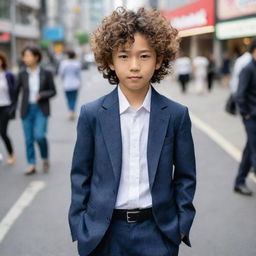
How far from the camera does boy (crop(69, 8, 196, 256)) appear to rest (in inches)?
90.3

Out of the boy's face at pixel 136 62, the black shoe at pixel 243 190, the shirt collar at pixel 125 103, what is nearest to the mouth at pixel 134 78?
the boy's face at pixel 136 62

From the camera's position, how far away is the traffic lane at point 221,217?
4.25 metres

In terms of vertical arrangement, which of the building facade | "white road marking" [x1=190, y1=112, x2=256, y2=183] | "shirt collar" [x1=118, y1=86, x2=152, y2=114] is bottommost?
"white road marking" [x1=190, y1=112, x2=256, y2=183]

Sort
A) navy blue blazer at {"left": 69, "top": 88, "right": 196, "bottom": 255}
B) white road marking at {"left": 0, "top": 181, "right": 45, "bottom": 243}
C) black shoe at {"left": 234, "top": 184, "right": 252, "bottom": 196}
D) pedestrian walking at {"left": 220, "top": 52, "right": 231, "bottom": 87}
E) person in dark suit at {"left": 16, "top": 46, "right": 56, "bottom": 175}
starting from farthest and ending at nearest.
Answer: pedestrian walking at {"left": 220, "top": 52, "right": 231, "bottom": 87}, person in dark suit at {"left": 16, "top": 46, "right": 56, "bottom": 175}, black shoe at {"left": 234, "top": 184, "right": 252, "bottom": 196}, white road marking at {"left": 0, "top": 181, "right": 45, "bottom": 243}, navy blue blazer at {"left": 69, "top": 88, "right": 196, "bottom": 255}

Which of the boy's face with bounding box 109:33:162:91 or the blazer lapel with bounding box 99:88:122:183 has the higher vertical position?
the boy's face with bounding box 109:33:162:91

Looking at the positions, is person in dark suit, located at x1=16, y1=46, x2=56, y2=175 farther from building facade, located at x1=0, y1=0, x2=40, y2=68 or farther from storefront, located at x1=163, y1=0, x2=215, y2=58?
building facade, located at x1=0, y1=0, x2=40, y2=68

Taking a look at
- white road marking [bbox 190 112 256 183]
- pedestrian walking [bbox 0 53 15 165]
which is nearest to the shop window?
white road marking [bbox 190 112 256 183]

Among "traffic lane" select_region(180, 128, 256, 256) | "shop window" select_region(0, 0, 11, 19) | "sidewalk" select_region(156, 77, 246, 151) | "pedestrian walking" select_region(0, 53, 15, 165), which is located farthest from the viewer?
"shop window" select_region(0, 0, 11, 19)

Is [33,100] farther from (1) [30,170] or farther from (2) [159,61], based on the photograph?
(2) [159,61]

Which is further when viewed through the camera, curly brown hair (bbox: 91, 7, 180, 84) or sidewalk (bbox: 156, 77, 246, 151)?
sidewalk (bbox: 156, 77, 246, 151)

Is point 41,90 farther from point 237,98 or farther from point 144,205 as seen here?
point 144,205

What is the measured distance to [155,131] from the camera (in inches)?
91.9

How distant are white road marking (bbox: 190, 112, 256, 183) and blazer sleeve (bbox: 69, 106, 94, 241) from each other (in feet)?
14.8

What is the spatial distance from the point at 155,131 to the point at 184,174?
0.97ft
